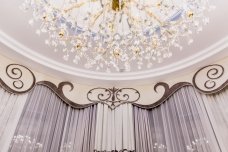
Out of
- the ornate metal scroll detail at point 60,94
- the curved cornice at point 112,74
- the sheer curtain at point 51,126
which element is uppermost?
the curved cornice at point 112,74

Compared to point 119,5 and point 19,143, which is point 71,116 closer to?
point 19,143

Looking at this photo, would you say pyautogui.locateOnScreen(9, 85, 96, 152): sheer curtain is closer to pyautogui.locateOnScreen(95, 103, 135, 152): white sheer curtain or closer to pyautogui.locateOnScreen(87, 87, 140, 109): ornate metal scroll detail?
pyautogui.locateOnScreen(95, 103, 135, 152): white sheer curtain

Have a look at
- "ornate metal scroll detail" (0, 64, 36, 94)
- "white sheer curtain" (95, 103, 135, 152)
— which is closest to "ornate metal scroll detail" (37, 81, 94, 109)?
"ornate metal scroll detail" (0, 64, 36, 94)

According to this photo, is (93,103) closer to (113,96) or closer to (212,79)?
(113,96)

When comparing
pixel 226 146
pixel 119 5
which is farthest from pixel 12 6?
pixel 226 146

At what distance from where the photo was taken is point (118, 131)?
357 centimetres

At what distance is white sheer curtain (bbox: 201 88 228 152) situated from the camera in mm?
3068

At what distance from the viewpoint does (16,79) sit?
3633 mm

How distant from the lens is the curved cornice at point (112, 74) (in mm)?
3629

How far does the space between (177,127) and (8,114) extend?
2.45m

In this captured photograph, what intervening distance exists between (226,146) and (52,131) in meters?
2.43

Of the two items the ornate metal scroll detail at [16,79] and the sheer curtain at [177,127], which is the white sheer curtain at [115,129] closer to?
the sheer curtain at [177,127]

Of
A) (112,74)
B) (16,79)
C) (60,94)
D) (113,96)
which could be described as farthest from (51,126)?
(112,74)

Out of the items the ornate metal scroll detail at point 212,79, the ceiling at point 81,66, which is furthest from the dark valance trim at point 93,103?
the ceiling at point 81,66
